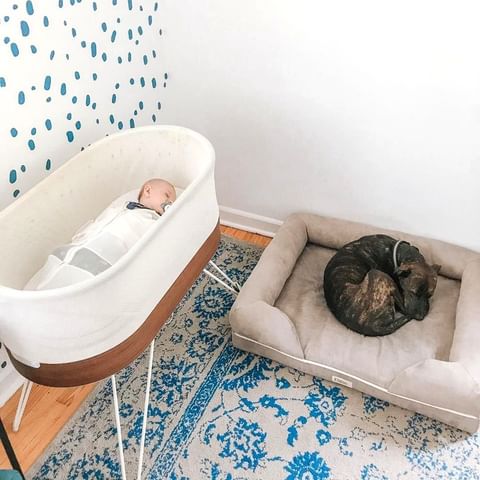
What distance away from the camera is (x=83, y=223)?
6.04 feet

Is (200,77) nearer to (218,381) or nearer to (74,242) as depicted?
(74,242)

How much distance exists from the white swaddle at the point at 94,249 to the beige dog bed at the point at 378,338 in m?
0.47

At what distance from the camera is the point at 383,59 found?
6.05 feet

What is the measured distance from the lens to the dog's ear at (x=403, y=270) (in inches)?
75.4

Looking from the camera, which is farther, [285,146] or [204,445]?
[285,146]

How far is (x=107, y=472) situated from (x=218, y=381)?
0.45 metres

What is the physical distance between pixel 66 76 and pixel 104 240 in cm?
60

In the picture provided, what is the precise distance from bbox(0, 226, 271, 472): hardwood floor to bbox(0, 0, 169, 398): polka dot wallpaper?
10 centimetres

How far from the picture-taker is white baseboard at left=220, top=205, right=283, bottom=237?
245 centimetres

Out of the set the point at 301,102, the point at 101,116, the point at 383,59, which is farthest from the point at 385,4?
the point at 101,116

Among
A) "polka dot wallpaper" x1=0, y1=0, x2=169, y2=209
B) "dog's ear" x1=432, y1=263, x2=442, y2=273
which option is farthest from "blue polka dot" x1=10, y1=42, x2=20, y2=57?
"dog's ear" x1=432, y1=263, x2=442, y2=273

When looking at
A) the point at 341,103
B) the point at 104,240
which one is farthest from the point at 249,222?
the point at 104,240

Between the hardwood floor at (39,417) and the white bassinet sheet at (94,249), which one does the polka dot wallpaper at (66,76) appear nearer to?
the white bassinet sheet at (94,249)

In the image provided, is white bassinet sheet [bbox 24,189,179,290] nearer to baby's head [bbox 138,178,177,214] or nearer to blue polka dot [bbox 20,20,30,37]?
baby's head [bbox 138,178,177,214]
